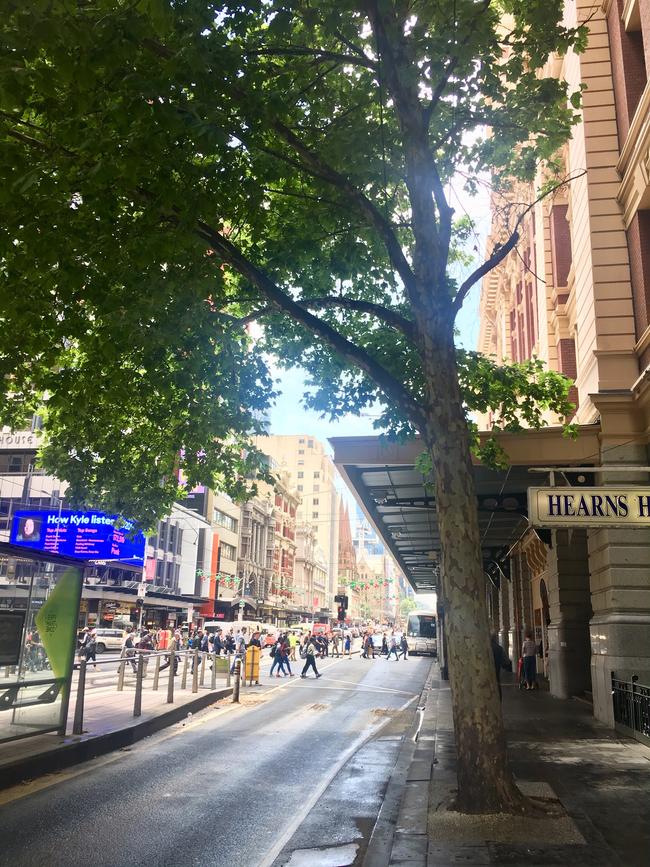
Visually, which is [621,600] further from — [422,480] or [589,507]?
[422,480]

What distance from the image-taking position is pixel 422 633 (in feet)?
192

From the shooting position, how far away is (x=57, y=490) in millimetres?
51250

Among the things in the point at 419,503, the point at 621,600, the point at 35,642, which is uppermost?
the point at 419,503

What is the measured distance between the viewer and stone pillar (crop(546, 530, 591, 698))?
19031mm

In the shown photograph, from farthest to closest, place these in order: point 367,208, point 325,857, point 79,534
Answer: point 79,534
point 367,208
point 325,857

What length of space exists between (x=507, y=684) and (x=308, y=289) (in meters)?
18.3

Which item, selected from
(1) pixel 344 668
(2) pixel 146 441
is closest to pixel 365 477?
(2) pixel 146 441

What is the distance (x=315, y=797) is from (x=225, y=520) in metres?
69.8

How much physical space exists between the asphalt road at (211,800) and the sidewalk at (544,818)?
1.88 ft

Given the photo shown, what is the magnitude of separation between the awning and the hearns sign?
11.6 ft

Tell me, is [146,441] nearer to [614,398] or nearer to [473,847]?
[614,398]

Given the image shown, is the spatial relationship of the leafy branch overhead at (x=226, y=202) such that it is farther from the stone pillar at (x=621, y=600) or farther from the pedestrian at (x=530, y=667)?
the pedestrian at (x=530, y=667)

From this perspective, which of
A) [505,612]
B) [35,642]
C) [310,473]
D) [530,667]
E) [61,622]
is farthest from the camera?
[310,473]

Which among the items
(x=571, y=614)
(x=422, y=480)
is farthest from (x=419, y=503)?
(x=571, y=614)
